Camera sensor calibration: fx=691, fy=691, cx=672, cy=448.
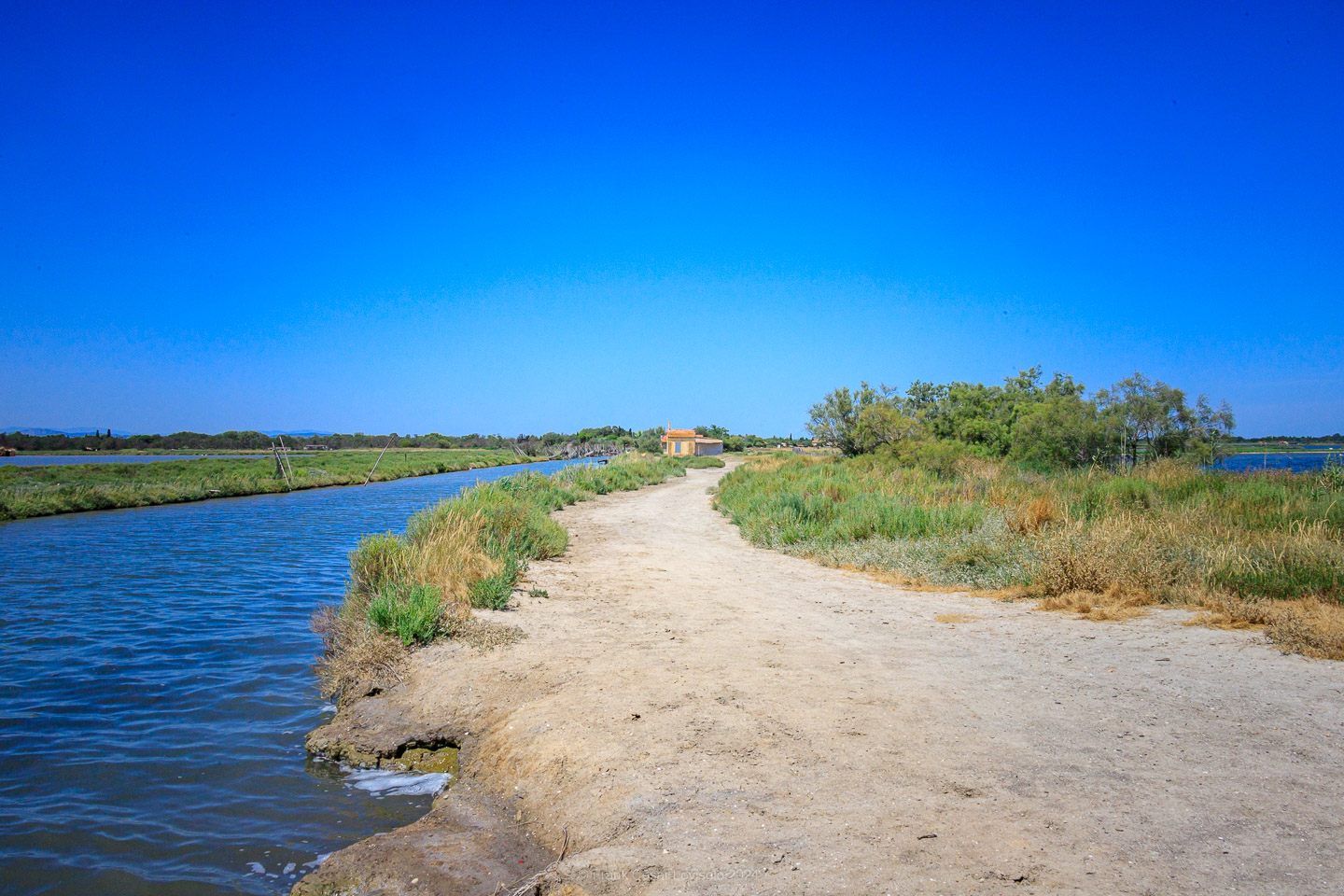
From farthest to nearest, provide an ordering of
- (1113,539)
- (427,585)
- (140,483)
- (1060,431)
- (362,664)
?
(140,483) < (1060,431) < (1113,539) < (427,585) < (362,664)

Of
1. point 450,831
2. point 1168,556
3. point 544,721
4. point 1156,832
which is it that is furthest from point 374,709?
point 1168,556

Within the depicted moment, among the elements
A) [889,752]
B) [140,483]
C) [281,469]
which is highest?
[281,469]

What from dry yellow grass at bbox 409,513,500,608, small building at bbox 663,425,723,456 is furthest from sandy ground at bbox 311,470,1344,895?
small building at bbox 663,425,723,456

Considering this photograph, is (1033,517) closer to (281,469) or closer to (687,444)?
(281,469)

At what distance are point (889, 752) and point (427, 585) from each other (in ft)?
18.7

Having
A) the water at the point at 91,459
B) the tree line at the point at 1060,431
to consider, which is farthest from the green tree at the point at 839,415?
the water at the point at 91,459

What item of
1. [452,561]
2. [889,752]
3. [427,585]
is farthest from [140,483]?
[889,752]

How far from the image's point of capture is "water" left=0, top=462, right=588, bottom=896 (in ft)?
14.1

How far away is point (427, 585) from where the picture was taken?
816 centimetres

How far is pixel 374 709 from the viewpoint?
6105 millimetres

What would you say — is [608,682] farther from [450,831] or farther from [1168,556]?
[1168,556]

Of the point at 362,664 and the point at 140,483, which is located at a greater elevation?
the point at 140,483

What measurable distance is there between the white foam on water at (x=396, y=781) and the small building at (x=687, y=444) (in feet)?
231

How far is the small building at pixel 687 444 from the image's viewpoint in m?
79.0
